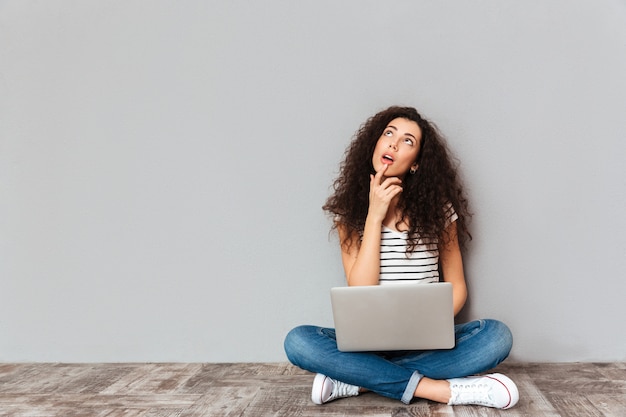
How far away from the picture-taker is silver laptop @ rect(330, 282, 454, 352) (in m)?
1.58

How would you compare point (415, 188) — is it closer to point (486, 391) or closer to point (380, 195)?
point (380, 195)

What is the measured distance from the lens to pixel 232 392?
1.82 meters

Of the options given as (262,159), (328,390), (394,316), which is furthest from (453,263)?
(262,159)

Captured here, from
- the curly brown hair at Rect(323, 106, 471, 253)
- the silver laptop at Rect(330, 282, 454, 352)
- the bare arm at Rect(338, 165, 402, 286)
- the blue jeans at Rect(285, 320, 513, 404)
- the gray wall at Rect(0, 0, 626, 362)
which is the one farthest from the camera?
the gray wall at Rect(0, 0, 626, 362)

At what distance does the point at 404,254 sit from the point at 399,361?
29 centimetres

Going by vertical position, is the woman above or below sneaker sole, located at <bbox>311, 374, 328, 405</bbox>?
above

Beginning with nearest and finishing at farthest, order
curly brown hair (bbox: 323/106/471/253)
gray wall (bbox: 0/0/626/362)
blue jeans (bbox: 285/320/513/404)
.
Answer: blue jeans (bbox: 285/320/513/404) → curly brown hair (bbox: 323/106/471/253) → gray wall (bbox: 0/0/626/362)

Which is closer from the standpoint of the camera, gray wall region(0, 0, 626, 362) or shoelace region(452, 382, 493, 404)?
shoelace region(452, 382, 493, 404)

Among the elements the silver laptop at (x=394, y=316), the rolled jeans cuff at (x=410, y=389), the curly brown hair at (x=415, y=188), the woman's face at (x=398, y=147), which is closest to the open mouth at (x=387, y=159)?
the woman's face at (x=398, y=147)

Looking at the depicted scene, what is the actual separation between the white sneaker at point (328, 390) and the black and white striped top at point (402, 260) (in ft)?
1.02

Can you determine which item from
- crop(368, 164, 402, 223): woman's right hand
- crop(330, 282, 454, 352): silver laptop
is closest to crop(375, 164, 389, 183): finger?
crop(368, 164, 402, 223): woman's right hand

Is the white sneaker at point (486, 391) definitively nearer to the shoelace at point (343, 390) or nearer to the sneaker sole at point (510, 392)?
the sneaker sole at point (510, 392)

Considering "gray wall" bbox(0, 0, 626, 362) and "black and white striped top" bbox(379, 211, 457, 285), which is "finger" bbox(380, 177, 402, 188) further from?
"gray wall" bbox(0, 0, 626, 362)

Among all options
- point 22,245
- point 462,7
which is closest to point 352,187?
point 462,7
